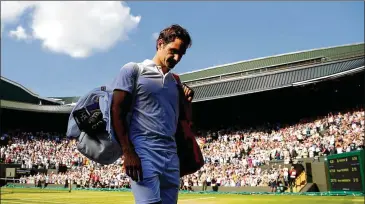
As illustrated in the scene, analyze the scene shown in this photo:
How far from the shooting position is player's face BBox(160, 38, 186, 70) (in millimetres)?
3477

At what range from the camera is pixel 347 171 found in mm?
19141

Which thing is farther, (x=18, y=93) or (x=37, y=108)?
(x=18, y=93)

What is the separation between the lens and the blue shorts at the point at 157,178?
10.5ft

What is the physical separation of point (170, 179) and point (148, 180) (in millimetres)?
241

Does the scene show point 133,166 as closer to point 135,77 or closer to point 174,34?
point 135,77

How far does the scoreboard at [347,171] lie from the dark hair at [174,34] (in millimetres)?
16793

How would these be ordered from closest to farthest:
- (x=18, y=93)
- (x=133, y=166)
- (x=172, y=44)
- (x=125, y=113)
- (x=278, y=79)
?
1. (x=133, y=166)
2. (x=125, y=113)
3. (x=172, y=44)
4. (x=278, y=79)
5. (x=18, y=93)

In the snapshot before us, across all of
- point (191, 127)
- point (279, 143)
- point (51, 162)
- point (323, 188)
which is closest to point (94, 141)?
point (191, 127)

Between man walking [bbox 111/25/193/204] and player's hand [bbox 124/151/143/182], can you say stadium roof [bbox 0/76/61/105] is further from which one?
player's hand [bbox 124/151/143/182]

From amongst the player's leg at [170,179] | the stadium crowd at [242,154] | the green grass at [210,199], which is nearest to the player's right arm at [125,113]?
the player's leg at [170,179]

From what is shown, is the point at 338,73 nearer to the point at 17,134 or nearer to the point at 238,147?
the point at 238,147

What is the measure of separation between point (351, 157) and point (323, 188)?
587 cm

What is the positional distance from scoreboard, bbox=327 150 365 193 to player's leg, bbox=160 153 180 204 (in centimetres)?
1674

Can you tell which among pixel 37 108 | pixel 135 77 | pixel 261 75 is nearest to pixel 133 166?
pixel 135 77
